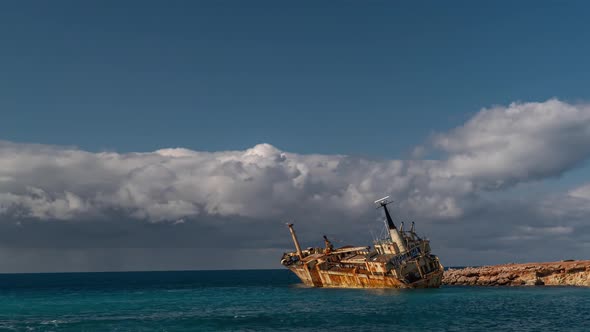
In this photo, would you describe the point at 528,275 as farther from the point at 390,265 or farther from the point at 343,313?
the point at 343,313

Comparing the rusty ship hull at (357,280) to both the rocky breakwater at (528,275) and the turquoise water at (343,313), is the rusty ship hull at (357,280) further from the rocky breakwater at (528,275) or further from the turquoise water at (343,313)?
the rocky breakwater at (528,275)

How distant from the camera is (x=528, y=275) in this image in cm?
9288

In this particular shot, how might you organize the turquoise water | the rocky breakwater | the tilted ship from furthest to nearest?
the rocky breakwater < the tilted ship < the turquoise water

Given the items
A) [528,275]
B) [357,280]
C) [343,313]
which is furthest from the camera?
[528,275]

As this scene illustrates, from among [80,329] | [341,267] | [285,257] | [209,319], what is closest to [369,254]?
[341,267]

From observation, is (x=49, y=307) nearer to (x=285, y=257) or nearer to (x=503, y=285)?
(x=285, y=257)

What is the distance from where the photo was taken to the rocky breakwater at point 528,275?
8844cm

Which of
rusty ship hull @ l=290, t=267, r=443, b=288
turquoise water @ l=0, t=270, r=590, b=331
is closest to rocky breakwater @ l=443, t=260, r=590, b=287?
turquoise water @ l=0, t=270, r=590, b=331

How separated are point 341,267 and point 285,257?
19105 millimetres

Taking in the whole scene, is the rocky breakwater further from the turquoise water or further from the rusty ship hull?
the rusty ship hull

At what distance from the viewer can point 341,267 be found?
91.5 metres

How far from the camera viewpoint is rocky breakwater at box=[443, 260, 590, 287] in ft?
290

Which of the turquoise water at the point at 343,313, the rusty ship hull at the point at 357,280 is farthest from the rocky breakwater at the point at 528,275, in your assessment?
the rusty ship hull at the point at 357,280

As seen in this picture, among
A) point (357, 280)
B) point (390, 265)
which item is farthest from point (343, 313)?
point (357, 280)
